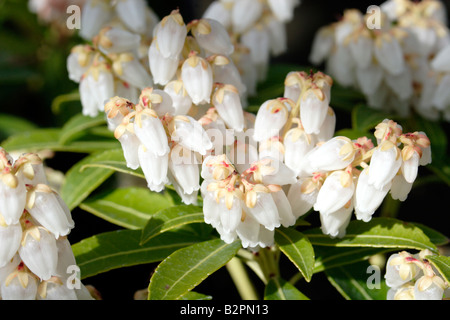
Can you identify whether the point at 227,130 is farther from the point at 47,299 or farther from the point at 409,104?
the point at 409,104

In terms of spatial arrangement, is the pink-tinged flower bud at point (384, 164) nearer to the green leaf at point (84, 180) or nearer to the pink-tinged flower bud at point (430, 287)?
the pink-tinged flower bud at point (430, 287)

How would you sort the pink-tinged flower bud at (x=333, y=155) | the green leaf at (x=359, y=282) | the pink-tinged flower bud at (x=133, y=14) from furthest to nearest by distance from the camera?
1. the pink-tinged flower bud at (x=133, y=14)
2. the green leaf at (x=359, y=282)
3. the pink-tinged flower bud at (x=333, y=155)

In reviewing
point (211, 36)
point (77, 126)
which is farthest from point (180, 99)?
point (77, 126)

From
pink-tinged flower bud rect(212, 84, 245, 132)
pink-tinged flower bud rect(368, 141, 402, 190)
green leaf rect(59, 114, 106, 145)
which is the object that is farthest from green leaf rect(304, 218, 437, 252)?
green leaf rect(59, 114, 106, 145)

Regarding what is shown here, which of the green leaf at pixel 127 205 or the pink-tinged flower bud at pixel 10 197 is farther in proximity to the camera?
the green leaf at pixel 127 205

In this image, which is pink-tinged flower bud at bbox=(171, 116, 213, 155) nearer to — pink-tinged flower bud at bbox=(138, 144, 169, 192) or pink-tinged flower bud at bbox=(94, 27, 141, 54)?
pink-tinged flower bud at bbox=(138, 144, 169, 192)

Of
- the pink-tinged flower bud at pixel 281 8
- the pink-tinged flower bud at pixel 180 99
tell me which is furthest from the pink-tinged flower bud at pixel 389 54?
the pink-tinged flower bud at pixel 180 99
